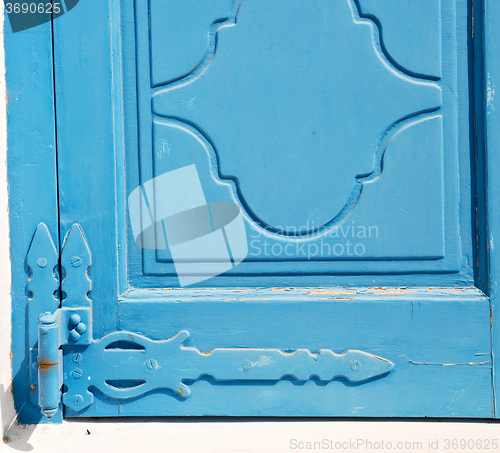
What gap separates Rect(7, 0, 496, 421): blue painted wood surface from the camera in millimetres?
880

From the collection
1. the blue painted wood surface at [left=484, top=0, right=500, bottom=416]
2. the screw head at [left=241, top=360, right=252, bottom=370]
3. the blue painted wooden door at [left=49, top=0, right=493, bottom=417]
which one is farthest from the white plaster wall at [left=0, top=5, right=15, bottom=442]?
the blue painted wood surface at [left=484, top=0, right=500, bottom=416]

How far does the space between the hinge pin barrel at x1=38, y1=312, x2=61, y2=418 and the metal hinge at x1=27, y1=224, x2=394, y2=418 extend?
41mm

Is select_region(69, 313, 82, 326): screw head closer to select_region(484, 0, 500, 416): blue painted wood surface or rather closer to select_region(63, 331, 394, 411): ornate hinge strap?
select_region(63, 331, 394, 411): ornate hinge strap

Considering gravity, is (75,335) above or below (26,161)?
below

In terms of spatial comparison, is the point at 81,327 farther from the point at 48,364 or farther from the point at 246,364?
the point at 246,364

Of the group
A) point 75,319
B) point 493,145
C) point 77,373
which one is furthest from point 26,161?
point 493,145

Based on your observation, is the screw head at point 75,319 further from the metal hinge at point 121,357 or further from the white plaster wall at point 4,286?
the white plaster wall at point 4,286

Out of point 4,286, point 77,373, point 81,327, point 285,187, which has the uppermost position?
point 285,187

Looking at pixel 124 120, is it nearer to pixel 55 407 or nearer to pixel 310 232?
pixel 310 232

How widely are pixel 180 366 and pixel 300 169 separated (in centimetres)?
55

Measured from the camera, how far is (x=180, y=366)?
2.87ft

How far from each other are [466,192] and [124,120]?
0.86 m

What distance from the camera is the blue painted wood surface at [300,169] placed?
880mm

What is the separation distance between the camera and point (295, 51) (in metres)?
0.89
